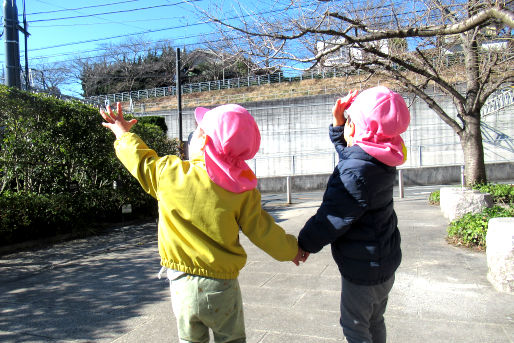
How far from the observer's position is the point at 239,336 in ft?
6.51

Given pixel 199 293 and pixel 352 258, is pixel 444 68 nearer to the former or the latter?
pixel 352 258

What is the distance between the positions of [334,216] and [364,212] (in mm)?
156

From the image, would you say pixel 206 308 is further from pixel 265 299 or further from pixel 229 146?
pixel 265 299

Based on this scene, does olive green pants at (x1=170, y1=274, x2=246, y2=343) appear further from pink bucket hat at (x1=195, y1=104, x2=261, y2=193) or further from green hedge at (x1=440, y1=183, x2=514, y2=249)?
green hedge at (x1=440, y1=183, x2=514, y2=249)

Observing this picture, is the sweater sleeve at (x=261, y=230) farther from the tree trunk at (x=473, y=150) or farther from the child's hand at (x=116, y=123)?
the tree trunk at (x=473, y=150)

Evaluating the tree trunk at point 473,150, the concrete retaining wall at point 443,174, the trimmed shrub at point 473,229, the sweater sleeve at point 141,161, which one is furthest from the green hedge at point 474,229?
the concrete retaining wall at point 443,174

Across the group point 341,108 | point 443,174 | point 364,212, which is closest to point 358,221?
point 364,212

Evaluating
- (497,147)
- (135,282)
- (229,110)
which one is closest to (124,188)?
(135,282)

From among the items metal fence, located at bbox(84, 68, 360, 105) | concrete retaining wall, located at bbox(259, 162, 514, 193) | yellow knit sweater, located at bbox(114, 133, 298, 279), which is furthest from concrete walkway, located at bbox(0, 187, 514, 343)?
metal fence, located at bbox(84, 68, 360, 105)

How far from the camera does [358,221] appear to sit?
6.82 feet

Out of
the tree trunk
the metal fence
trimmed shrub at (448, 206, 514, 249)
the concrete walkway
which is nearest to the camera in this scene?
the concrete walkway

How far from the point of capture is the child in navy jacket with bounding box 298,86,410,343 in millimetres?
2014

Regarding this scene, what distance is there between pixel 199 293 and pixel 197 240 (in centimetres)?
25

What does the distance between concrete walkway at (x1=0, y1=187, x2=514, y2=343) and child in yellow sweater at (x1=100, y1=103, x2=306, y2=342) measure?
4.72ft
